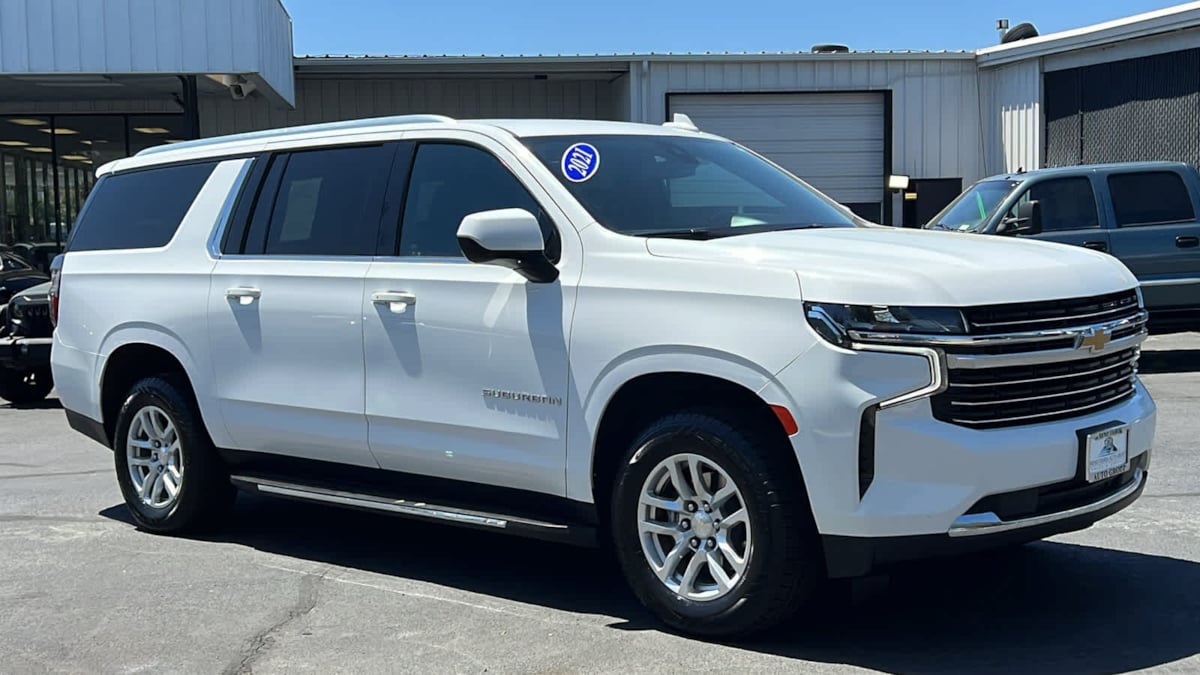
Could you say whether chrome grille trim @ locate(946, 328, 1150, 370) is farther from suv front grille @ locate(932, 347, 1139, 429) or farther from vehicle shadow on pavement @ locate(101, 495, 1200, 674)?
vehicle shadow on pavement @ locate(101, 495, 1200, 674)

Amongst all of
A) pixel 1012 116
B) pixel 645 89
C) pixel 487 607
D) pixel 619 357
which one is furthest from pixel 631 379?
pixel 1012 116

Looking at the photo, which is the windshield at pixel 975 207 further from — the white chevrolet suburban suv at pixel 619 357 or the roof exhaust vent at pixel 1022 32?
the roof exhaust vent at pixel 1022 32

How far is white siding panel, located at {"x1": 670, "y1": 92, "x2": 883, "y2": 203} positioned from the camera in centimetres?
2211

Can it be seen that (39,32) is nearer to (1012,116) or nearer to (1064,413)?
(1012,116)

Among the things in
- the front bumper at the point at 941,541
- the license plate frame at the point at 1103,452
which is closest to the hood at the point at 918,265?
the license plate frame at the point at 1103,452

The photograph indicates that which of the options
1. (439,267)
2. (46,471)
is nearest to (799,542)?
(439,267)

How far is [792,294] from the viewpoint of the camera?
177 inches

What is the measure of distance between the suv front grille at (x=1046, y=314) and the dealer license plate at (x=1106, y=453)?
1.26 ft

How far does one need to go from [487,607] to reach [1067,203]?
368 inches

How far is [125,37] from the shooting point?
52.8ft

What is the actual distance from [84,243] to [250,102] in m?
15.9

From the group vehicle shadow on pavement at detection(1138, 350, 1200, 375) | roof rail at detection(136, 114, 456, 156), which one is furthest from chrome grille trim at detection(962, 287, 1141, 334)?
vehicle shadow on pavement at detection(1138, 350, 1200, 375)

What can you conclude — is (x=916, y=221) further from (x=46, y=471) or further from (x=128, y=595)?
(x=128, y=595)

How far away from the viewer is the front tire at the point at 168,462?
674 centimetres
